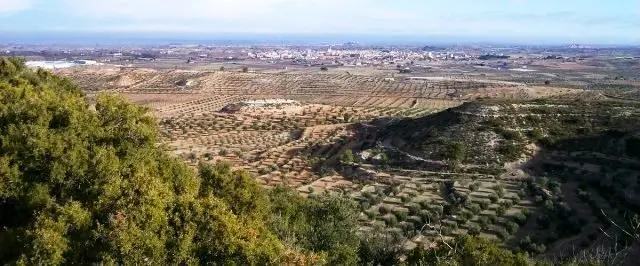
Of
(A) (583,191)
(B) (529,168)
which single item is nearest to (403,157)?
(B) (529,168)

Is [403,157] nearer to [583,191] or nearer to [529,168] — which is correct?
[529,168]

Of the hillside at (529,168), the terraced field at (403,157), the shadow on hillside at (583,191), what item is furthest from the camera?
the terraced field at (403,157)

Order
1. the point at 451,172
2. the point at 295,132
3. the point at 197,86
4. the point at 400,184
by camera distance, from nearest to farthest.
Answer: the point at 400,184 < the point at 451,172 < the point at 295,132 < the point at 197,86

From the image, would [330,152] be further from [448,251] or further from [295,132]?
[448,251]

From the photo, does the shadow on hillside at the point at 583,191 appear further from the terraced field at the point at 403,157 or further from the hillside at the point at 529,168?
the terraced field at the point at 403,157

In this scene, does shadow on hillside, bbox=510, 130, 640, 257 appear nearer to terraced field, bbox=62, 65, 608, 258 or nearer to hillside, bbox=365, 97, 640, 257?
hillside, bbox=365, 97, 640, 257

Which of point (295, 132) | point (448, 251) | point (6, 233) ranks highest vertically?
point (6, 233)

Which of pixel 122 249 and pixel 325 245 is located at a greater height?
pixel 122 249

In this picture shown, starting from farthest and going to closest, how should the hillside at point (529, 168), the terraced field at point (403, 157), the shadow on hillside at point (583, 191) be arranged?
the terraced field at point (403, 157) < the hillside at point (529, 168) < the shadow on hillside at point (583, 191)

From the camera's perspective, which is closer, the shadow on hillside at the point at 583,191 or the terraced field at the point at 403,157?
the shadow on hillside at the point at 583,191

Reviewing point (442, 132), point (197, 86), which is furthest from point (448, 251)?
point (197, 86)

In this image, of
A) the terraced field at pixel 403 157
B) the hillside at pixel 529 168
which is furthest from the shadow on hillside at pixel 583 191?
the terraced field at pixel 403 157
